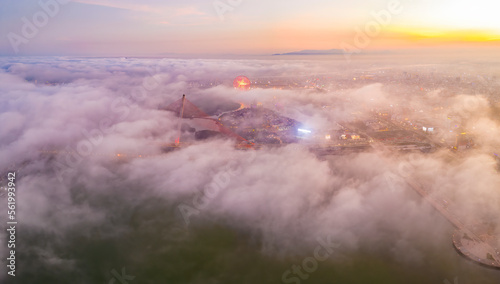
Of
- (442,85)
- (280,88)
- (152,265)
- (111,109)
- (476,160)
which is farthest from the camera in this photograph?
(280,88)

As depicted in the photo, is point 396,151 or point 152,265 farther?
point 396,151

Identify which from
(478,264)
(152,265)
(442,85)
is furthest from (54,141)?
(442,85)

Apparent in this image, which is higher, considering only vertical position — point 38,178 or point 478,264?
point 38,178

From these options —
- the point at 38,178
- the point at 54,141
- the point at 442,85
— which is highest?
the point at 442,85

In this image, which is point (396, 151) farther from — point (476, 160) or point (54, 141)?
point (54, 141)

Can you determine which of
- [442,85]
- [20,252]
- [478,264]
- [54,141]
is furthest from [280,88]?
[20,252]

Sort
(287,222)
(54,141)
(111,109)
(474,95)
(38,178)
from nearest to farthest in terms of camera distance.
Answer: (287,222), (38,178), (54,141), (111,109), (474,95)

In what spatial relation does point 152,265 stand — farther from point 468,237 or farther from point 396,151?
point 396,151
